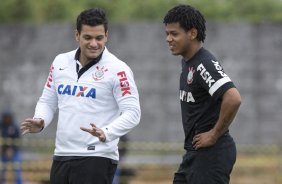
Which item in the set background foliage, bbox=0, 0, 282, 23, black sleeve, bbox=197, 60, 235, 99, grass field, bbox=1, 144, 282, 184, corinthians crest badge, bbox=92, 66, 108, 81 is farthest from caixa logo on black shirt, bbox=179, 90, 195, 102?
background foliage, bbox=0, 0, 282, 23

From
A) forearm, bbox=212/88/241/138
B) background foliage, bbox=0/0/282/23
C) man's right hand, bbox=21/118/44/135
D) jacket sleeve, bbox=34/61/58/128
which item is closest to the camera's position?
forearm, bbox=212/88/241/138

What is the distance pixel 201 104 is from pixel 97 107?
0.78 metres

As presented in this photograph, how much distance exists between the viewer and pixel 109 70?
6.63 metres

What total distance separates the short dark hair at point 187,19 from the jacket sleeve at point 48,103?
106 cm

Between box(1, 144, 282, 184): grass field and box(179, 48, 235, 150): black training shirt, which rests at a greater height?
box(179, 48, 235, 150): black training shirt

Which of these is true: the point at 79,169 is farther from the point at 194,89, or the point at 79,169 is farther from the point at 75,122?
the point at 194,89

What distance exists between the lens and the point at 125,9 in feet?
86.6

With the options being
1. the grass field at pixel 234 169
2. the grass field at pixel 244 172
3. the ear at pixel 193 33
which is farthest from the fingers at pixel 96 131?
the grass field at pixel 244 172

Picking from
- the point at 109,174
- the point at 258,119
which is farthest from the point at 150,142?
the point at 109,174

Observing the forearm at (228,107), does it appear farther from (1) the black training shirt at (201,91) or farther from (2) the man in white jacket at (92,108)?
(2) the man in white jacket at (92,108)

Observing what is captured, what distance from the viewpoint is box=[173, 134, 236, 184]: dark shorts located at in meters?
6.44

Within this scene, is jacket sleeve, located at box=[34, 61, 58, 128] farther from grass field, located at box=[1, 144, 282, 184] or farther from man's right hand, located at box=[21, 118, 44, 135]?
grass field, located at box=[1, 144, 282, 184]

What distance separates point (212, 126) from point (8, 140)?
1012cm

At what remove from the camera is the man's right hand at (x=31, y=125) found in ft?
22.2
